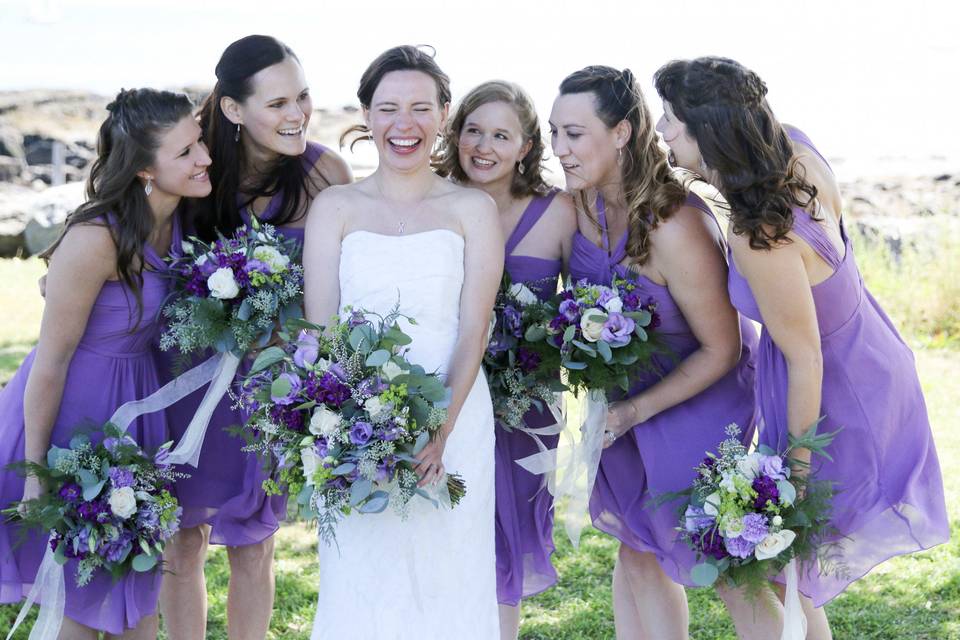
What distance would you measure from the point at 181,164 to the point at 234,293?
55 centimetres

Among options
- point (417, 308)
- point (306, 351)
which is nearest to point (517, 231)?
point (417, 308)

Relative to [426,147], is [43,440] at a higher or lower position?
lower

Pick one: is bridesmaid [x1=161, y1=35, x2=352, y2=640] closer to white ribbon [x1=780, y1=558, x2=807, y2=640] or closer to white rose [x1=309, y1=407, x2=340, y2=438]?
white rose [x1=309, y1=407, x2=340, y2=438]

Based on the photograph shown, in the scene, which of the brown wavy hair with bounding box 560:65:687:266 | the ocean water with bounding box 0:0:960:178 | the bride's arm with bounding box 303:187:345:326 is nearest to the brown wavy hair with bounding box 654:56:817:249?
the brown wavy hair with bounding box 560:65:687:266

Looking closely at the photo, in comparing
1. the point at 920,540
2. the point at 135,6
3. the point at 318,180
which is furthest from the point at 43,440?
the point at 135,6

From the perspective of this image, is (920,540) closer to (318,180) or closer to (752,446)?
(752,446)

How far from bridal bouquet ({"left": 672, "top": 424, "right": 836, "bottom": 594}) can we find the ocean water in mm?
14483

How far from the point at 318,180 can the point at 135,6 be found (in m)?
41.7

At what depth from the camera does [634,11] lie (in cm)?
3206

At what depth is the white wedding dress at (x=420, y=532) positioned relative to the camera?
12.5ft

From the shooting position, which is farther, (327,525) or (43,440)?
(43,440)

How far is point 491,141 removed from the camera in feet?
14.6

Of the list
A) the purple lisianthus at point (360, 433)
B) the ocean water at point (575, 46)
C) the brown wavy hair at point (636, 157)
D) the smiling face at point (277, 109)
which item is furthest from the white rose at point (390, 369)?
Result: the ocean water at point (575, 46)

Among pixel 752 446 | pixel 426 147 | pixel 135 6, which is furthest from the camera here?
pixel 135 6
